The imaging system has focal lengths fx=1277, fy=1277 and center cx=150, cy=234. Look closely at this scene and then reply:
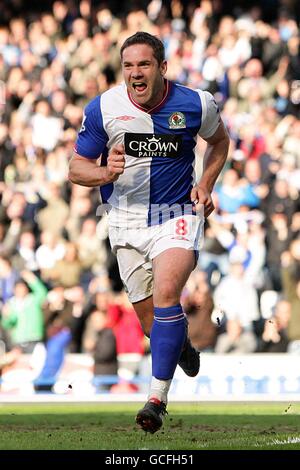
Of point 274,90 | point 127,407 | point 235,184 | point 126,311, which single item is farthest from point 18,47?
point 127,407

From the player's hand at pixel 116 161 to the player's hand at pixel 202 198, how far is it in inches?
32.4

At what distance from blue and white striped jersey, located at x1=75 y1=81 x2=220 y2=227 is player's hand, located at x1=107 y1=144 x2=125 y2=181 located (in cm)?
61

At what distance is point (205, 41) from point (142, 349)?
790 cm

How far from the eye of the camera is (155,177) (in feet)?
33.4

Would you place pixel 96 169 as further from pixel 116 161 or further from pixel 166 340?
pixel 166 340

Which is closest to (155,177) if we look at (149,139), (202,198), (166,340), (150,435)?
(149,139)

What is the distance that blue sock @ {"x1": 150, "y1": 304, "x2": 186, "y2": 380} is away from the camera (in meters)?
9.77

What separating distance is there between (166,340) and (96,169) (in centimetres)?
143

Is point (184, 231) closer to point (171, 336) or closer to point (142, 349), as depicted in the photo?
point (171, 336)

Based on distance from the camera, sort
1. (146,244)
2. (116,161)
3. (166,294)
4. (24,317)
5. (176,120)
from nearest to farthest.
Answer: (116,161), (166,294), (176,120), (146,244), (24,317)

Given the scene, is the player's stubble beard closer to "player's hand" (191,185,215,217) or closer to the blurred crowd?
"player's hand" (191,185,215,217)

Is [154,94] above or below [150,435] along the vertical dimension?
above

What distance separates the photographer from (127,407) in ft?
47.2

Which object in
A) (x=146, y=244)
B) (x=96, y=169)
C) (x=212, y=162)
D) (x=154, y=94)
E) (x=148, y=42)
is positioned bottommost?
(x=146, y=244)
